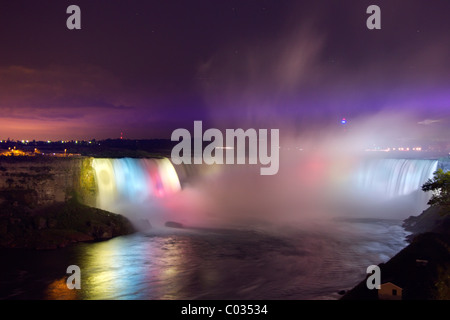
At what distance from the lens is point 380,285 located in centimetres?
1555

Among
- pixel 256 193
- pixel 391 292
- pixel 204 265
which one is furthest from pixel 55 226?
pixel 256 193

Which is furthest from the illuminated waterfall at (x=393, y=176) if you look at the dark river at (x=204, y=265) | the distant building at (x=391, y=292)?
the distant building at (x=391, y=292)

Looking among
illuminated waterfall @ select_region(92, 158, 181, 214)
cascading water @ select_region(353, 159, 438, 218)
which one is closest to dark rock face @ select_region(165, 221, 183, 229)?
illuminated waterfall @ select_region(92, 158, 181, 214)

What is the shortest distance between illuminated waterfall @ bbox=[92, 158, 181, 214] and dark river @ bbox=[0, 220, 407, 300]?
766cm

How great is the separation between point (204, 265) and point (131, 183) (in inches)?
793

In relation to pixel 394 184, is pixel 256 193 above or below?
below

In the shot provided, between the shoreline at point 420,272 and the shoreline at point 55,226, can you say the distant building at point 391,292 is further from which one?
the shoreline at point 55,226

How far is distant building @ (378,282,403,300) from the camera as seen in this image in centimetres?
1482

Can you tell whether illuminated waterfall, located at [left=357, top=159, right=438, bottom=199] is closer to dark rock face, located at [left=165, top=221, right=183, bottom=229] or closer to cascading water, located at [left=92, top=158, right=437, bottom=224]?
cascading water, located at [left=92, top=158, right=437, bottom=224]

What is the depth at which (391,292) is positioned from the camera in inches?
586

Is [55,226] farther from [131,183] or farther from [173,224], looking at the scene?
[131,183]
